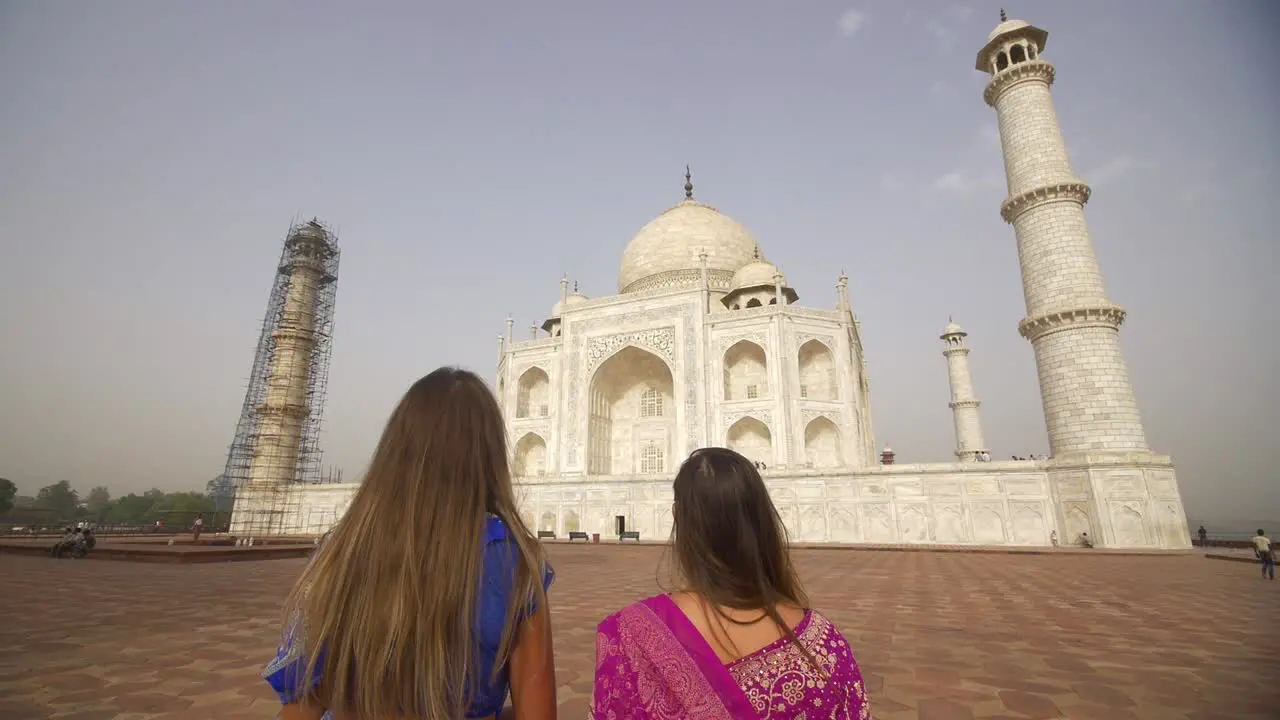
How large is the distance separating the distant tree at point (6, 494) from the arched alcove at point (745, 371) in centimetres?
4322

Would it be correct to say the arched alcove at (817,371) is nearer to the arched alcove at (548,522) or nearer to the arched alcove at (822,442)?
the arched alcove at (822,442)

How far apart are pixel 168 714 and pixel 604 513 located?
17833 millimetres

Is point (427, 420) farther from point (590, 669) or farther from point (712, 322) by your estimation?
point (712, 322)

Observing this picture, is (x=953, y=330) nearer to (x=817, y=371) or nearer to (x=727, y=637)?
(x=817, y=371)

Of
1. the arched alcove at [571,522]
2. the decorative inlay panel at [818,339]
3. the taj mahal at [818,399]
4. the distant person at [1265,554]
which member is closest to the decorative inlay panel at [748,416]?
the taj mahal at [818,399]

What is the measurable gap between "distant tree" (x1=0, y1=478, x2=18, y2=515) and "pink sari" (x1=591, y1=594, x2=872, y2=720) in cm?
5079

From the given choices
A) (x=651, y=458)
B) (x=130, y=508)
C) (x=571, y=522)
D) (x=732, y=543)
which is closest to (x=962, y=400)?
(x=651, y=458)

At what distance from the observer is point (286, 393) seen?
26453 millimetres

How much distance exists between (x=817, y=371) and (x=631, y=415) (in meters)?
8.20

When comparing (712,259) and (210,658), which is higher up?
(712,259)

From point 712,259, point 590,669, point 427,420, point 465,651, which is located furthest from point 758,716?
point 712,259

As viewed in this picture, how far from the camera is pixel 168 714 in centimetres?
296

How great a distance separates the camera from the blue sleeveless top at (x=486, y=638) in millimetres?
1107

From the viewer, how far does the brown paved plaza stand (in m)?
3.10
